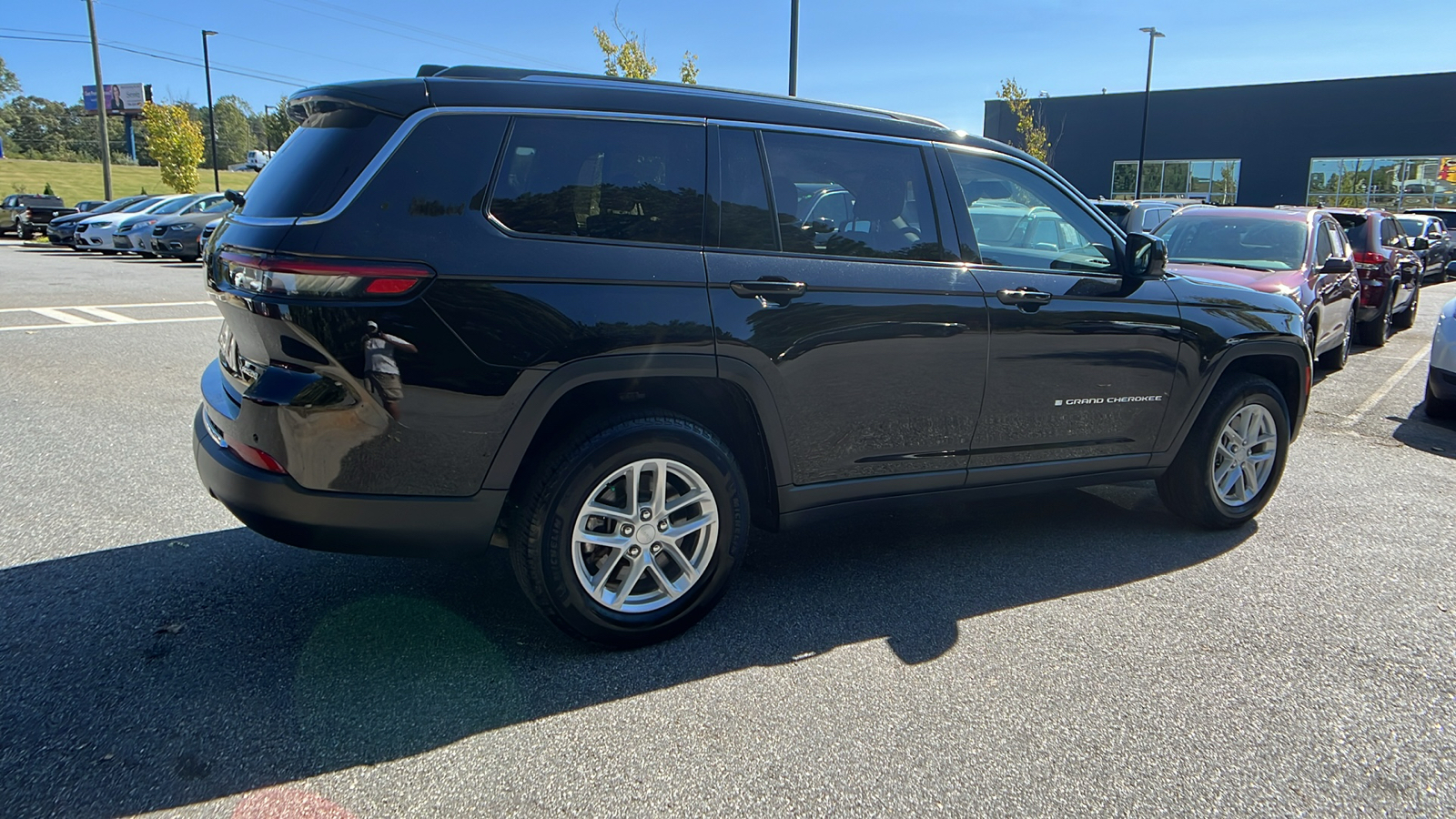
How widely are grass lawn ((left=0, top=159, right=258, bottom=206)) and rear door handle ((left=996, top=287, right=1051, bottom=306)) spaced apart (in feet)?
187

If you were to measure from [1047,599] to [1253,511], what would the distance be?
168 centimetres

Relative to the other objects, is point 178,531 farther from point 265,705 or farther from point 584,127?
point 584,127

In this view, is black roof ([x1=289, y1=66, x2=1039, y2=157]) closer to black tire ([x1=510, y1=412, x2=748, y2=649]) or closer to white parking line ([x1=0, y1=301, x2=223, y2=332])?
black tire ([x1=510, y1=412, x2=748, y2=649])

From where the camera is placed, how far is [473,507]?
3.12 meters

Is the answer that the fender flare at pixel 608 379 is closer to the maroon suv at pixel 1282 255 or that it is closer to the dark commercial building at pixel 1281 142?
the maroon suv at pixel 1282 255

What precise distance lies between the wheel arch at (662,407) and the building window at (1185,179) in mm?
43736

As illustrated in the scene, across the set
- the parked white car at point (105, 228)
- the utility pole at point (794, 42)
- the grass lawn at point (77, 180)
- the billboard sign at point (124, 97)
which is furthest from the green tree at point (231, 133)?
the utility pole at point (794, 42)

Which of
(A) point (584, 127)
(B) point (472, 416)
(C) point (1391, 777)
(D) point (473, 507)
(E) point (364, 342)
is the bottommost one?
(C) point (1391, 777)

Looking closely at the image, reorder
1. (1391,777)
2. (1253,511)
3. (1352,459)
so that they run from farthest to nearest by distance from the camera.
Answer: (1352,459) < (1253,511) < (1391,777)

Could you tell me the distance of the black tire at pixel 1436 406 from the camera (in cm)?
768

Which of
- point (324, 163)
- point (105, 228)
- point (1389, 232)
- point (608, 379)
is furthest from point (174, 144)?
point (608, 379)

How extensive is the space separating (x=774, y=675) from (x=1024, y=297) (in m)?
1.88

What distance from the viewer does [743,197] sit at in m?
3.55

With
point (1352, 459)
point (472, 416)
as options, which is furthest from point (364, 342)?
point (1352, 459)
